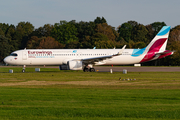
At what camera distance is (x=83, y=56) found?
41.0 m

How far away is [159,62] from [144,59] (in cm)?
3227

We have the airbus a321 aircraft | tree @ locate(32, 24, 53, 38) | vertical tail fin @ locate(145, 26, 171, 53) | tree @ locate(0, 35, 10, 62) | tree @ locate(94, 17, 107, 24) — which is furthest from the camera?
tree @ locate(94, 17, 107, 24)

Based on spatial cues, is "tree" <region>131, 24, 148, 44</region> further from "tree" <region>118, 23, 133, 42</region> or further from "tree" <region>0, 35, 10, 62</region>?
"tree" <region>0, 35, 10, 62</region>

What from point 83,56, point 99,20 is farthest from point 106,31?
point 83,56

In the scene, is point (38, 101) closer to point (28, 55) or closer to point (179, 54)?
point (28, 55)

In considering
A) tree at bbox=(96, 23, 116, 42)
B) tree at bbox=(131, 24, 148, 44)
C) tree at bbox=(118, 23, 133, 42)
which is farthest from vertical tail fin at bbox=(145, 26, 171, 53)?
tree at bbox=(118, 23, 133, 42)

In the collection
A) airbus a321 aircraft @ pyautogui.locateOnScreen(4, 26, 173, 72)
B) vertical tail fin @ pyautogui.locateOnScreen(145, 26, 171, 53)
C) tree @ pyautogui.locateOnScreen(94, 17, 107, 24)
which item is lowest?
airbus a321 aircraft @ pyautogui.locateOnScreen(4, 26, 173, 72)

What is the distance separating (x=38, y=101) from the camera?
12820 mm

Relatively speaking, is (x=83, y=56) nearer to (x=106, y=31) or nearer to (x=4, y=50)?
(x=4, y=50)

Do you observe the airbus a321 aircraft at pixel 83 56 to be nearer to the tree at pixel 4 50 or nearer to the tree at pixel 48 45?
the tree at pixel 48 45

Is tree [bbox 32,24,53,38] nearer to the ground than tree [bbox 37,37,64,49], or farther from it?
farther from it

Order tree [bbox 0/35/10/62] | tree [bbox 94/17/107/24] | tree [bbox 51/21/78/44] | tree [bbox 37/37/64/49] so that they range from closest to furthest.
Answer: tree [bbox 0/35/10/62], tree [bbox 37/37/64/49], tree [bbox 51/21/78/44], tree [bbox 94/17/107/24]

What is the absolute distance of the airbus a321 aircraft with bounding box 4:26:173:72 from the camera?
39.5 m

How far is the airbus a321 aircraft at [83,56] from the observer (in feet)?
130
